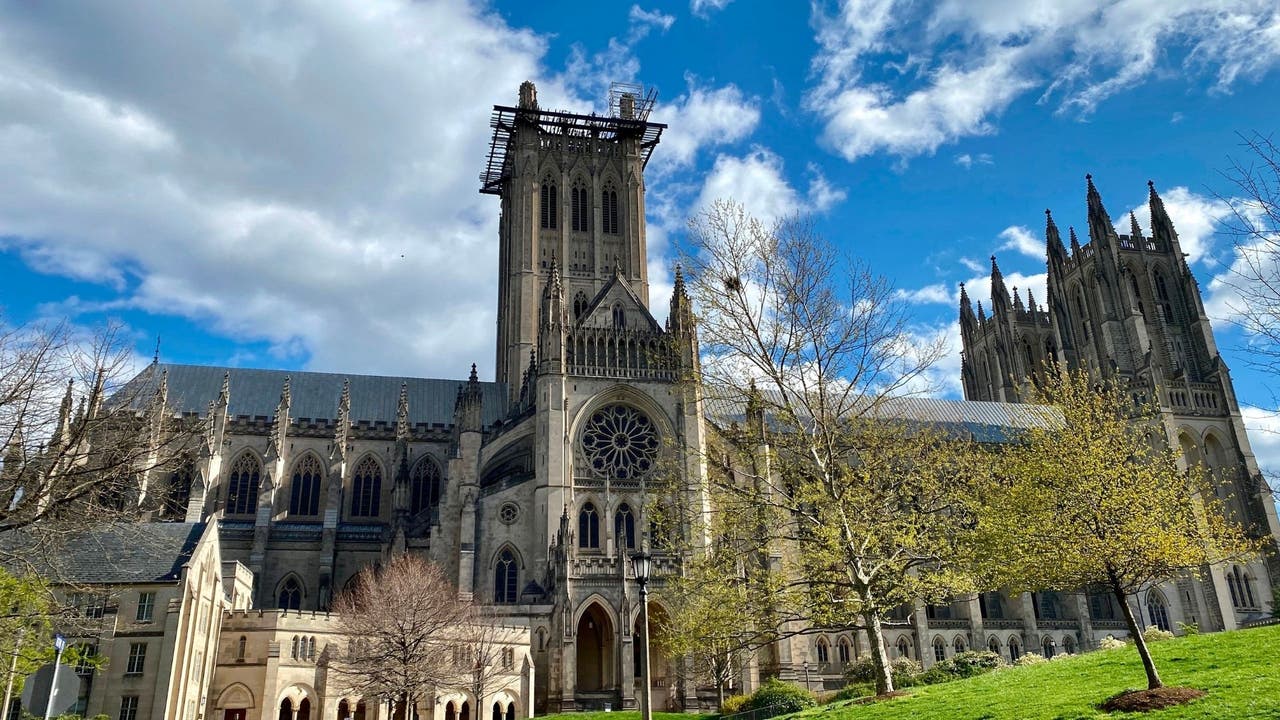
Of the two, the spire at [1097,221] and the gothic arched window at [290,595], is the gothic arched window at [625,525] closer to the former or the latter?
the gothic arched window at [290,595]

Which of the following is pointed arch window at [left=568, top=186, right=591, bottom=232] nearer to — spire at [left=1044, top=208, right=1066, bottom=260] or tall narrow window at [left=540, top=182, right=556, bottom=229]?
tall narrow window at [left=540, top=182, right=556, bottom=229]

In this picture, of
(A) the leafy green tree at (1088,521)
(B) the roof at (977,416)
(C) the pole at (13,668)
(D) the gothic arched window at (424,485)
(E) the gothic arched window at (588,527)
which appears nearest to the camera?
(A) the leafy green tree at (1088,521)

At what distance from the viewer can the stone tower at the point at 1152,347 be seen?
190 ft

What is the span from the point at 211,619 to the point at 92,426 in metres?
22.3

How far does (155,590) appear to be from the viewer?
33156 mm

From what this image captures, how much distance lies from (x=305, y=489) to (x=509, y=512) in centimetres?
1755

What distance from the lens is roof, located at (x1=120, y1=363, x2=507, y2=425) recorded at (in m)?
58.5

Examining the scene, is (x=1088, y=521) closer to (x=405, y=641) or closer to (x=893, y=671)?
(x=893, y=671)

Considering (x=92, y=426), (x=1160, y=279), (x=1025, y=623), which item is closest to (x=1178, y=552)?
(x=92, y=426)

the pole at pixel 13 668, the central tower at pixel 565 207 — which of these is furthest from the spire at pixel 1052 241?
the pole at pixel 13 668

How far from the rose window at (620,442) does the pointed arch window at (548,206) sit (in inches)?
1001

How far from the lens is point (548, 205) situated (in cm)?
6931

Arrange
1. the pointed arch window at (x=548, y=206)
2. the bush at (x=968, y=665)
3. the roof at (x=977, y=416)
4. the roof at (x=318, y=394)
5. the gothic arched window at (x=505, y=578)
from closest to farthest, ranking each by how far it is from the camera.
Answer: the bush at (x=968, y=665) → the gothic arched window at (x=505, y=578) → the roof at (x=318, y=394) → the roof at (x=977, y=416) → the pointed arch window at (x=548, y=206)

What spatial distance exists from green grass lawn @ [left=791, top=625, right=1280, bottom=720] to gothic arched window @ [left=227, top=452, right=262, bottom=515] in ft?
141
